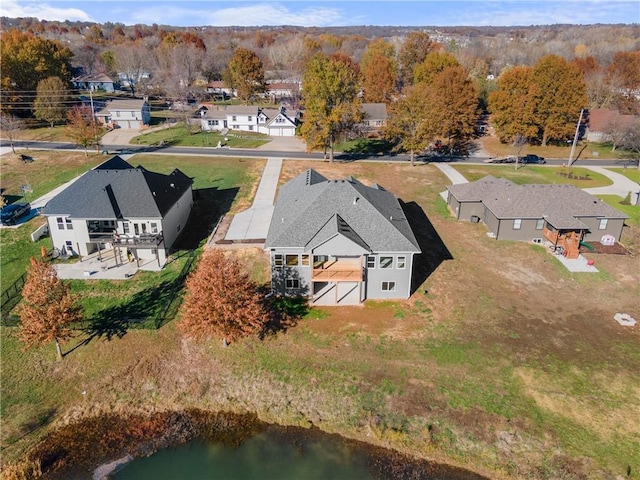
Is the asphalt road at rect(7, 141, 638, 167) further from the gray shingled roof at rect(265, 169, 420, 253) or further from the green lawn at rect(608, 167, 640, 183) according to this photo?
the gray shingled roof at rect(265, 169, 420, 253)

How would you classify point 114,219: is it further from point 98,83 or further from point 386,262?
point 98,83

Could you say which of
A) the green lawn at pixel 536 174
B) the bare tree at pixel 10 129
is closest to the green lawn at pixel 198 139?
the bare tree at pixel 10 129

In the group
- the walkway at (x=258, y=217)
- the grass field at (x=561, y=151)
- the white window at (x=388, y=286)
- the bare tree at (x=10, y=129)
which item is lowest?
the white window at (x=388, y=286)

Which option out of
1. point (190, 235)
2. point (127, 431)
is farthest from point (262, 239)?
point (127, 431)

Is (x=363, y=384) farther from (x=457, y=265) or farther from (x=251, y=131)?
(x=251, y=131)

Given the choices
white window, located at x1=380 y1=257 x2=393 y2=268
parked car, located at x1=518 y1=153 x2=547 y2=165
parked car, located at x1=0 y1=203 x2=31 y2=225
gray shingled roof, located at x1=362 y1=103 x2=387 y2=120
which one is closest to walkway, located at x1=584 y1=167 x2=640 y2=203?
parked car, located at x1=518 y1=153 x2=547 y2=165

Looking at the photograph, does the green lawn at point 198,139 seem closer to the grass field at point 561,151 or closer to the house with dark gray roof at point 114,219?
the house with dark gray roof at point 114,219

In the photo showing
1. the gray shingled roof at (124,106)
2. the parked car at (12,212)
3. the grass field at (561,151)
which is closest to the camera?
the parked car at (12,212)
